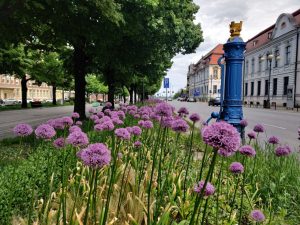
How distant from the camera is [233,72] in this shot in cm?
820

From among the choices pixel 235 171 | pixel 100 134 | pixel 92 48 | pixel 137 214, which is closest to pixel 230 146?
pixel 235 171

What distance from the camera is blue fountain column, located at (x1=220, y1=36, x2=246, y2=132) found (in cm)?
813

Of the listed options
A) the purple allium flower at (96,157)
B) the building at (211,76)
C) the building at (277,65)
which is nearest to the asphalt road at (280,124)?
the purple allium flower at (96,157)

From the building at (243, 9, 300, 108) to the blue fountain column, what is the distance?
98.6ft

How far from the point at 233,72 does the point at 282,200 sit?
4.75 metres

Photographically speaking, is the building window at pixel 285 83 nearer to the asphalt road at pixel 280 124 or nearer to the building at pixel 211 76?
the asphalt road at pixel 280 124

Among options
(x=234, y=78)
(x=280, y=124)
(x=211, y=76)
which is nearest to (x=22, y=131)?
(x=234, y=78)

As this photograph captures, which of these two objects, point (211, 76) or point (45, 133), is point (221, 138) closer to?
point (45, 133)

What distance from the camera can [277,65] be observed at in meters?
48.4

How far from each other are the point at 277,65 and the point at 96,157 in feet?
168

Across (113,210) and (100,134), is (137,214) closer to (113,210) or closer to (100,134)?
(113,210)

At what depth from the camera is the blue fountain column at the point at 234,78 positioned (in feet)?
26.7

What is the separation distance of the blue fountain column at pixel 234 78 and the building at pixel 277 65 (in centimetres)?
3007

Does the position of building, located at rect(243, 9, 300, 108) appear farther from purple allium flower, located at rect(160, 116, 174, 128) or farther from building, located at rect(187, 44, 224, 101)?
purple allium flower, located at rect(160, 116, 174, 128)
